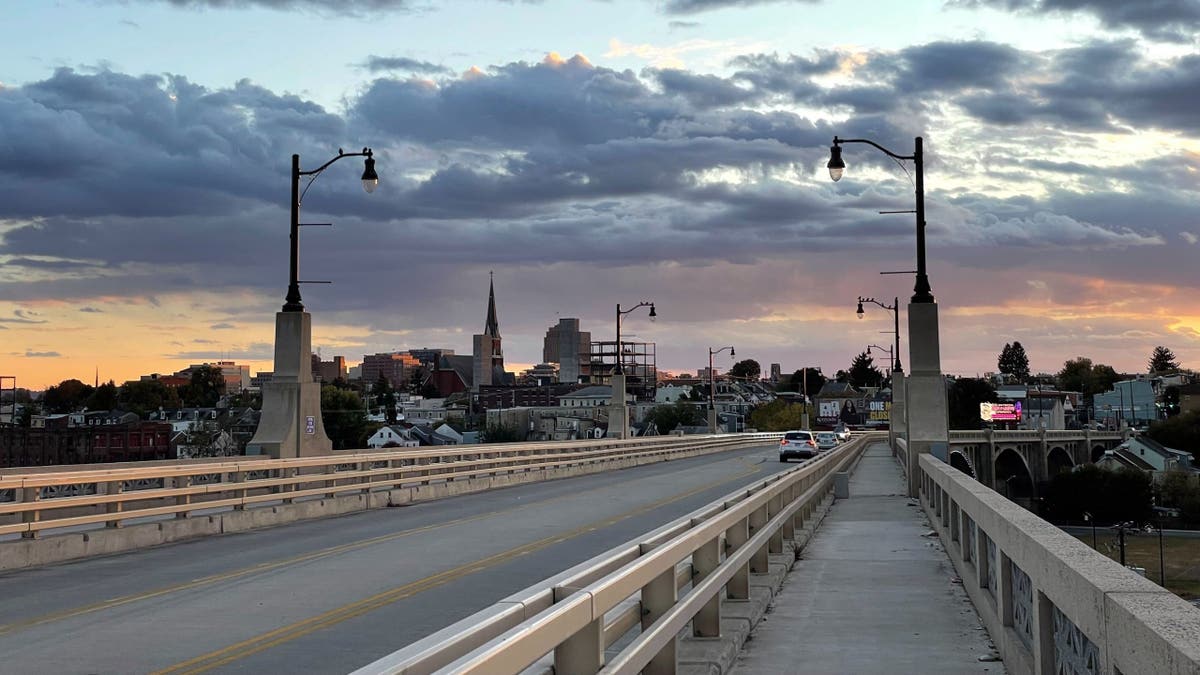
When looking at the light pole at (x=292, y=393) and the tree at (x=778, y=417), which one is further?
the tree at (x=778, y=417)

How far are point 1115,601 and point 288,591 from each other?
1064 cm

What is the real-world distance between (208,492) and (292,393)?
526 centimetres

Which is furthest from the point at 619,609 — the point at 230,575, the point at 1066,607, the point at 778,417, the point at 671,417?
the point at 671,417

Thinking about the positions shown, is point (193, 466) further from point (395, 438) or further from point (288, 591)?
point (395, 438)

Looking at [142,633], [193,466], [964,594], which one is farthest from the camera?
[193,466]

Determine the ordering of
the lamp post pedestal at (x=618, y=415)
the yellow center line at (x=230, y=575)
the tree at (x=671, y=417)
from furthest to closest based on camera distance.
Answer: the tree at (x=671, y=417) → the lamp post pedestal at (x=618, y=415) → the yellow center line at (x=230, y=575)

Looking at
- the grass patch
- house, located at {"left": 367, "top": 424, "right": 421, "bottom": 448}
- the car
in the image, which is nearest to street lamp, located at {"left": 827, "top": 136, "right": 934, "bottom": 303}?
the car

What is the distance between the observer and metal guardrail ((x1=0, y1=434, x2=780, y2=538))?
1681 centimetres

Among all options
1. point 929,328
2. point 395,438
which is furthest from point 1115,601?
point 395,438

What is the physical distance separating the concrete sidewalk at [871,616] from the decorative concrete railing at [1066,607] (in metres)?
0.37

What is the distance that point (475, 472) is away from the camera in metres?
33.4

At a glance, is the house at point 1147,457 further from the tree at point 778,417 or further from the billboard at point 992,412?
the tree at point 778,417

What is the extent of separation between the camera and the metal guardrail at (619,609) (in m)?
4.29

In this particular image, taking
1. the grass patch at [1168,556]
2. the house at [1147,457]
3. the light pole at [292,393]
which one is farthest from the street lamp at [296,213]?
the house at [1147,457]
